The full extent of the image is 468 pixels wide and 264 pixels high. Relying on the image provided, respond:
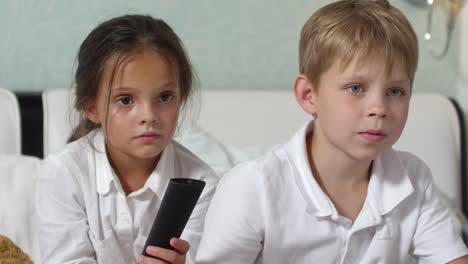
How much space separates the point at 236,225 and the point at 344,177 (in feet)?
0.70

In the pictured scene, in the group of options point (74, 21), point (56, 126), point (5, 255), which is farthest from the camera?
point (74, 21)

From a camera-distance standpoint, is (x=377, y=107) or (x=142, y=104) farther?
(x=142, y=104)

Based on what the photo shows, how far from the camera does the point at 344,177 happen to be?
1414mm

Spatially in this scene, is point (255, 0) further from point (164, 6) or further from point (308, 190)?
point (308, 190)

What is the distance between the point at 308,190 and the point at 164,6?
103 centimetres

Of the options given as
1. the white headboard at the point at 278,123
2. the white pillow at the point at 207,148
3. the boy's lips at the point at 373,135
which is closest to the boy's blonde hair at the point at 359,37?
the boy's lips at the point at 373,135

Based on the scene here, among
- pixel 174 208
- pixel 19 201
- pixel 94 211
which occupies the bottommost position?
pixel 19 201

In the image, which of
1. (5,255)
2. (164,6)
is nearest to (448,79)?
(164,6)

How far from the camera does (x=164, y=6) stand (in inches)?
88.9

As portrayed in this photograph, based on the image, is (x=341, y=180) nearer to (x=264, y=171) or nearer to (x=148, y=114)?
(x=264, y=171)

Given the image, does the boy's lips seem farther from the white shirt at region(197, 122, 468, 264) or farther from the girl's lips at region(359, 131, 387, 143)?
the white shirt at region(197, 122, 468, 264)

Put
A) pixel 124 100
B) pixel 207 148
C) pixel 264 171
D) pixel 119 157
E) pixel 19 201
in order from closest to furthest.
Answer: pixel 264 171, pixel 124 100, pixel 119 157, pixel 19 201, pixel 207 148

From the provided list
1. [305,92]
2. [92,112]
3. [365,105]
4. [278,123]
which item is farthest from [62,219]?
[278,123]

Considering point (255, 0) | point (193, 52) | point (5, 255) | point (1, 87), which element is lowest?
point (5, 255)
